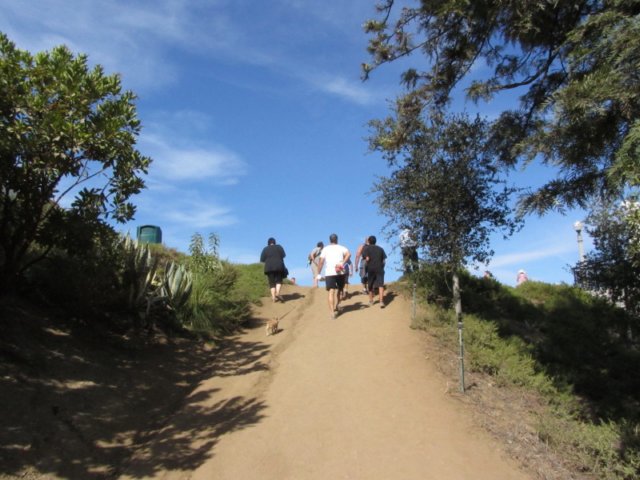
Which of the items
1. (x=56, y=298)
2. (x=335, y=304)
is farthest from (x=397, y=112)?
(x=56, y=298)

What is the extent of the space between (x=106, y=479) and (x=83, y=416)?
1.19 metres

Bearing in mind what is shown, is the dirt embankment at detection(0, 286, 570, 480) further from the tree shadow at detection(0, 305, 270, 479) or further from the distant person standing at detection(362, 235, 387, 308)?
the distant person standing at detection(362, 235, 387, 308)

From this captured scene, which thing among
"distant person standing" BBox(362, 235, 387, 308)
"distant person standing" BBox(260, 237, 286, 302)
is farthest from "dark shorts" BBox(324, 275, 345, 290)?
"distant person standing" BBox(260, 237, 286, 302)

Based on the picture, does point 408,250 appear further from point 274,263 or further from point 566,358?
point 274,263

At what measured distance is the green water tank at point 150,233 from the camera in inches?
743

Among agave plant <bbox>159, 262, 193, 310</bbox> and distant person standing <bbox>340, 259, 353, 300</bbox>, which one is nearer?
agave plant <bbox>159, 262, 193, 310</bbox>

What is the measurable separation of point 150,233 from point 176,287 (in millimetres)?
9211

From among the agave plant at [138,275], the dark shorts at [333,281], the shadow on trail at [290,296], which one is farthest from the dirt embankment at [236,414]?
the shadow on trail at [290,296]

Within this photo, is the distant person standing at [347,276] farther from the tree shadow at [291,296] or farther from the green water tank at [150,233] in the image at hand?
the green water tank at [150,233]

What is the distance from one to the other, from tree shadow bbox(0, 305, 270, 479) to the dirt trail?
4 centimetres

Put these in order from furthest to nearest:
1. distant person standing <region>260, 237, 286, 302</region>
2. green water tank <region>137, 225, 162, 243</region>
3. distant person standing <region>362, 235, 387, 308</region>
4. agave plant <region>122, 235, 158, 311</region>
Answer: green water tank <region>137, 225, 162, 243</region> → distant person standing <region>260, 237, 286, 302</region> → distant person standing <region>362, 235, 387, 308</region> → agave plant <region>122, 235, 158, 311</region>

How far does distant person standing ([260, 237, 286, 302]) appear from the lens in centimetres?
1371

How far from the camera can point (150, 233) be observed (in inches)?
752

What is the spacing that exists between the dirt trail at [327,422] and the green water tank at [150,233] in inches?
395
